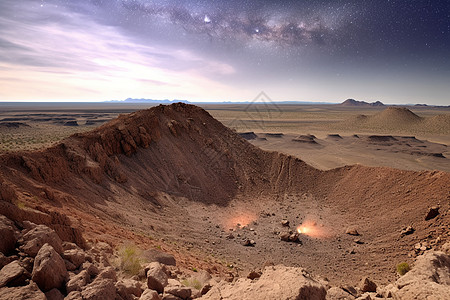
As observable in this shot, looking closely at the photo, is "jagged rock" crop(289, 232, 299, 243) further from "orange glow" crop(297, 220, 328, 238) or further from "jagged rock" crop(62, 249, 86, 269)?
"jagged rock" crop(62, 249, 86, 269)

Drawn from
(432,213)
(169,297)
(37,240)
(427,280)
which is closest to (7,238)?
(37,240)

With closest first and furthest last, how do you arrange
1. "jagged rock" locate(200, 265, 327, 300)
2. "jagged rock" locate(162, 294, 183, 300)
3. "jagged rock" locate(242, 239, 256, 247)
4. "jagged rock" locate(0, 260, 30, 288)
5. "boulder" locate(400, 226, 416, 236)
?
"jagged rock" locate(0, 260, 30, 288) < "jagged rock" locate(200, 265, 327, 300) < "jagged rock" locate(162, 294, 183, 300) < "boulder" locate(400, 226, 416, 236) < "jagged rock" locate(242, 239, 256, 247)

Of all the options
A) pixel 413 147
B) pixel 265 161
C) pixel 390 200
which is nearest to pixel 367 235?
pixel 390 200

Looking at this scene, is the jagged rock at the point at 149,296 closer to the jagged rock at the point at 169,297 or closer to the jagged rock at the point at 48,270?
the jagged rock at the point at 169,297

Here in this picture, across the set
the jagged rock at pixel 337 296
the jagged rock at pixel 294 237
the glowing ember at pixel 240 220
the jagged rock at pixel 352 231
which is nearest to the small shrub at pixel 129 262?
the jagged rock at pixel 337 296

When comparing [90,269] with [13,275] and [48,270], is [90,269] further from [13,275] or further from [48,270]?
[13,275]

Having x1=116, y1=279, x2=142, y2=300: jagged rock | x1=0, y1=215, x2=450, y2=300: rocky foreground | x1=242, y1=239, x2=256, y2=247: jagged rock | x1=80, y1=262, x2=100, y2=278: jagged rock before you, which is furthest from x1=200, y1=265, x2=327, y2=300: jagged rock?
x1=242, y1=239, x2=256, y2=247: jagged rock
